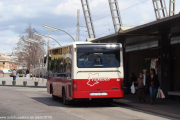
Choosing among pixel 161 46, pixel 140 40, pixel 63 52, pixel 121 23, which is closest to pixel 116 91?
pixel 63 52

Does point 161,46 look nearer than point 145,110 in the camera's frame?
No

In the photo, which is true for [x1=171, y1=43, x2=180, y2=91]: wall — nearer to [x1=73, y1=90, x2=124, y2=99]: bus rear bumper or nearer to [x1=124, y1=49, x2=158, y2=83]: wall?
[x1=124, y1=49, x2=158, y2=83]: wall

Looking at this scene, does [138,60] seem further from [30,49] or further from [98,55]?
[30,49]

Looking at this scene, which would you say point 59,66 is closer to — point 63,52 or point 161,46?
point 63,52

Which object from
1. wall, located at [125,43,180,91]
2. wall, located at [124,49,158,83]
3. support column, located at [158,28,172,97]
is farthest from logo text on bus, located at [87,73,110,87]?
wall, located at [124,49,158,83]

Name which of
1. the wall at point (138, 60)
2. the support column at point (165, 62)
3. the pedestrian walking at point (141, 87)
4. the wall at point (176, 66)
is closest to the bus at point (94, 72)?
the pedestrian walking at point (141, 87)

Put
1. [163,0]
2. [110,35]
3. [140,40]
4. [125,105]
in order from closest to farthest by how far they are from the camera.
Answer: [125,105]
[110,35]
[140,40]
[163,0]

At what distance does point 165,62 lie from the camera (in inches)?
759

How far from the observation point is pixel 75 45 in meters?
15.8

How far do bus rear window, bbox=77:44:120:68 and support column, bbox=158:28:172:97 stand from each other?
13.4 feet

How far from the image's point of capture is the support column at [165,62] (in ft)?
62.8

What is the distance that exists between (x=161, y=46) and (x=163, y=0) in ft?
39.9

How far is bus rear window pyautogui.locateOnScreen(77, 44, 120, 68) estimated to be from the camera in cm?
1568

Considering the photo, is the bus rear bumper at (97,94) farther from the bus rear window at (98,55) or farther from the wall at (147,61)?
the wall at (147,61)
